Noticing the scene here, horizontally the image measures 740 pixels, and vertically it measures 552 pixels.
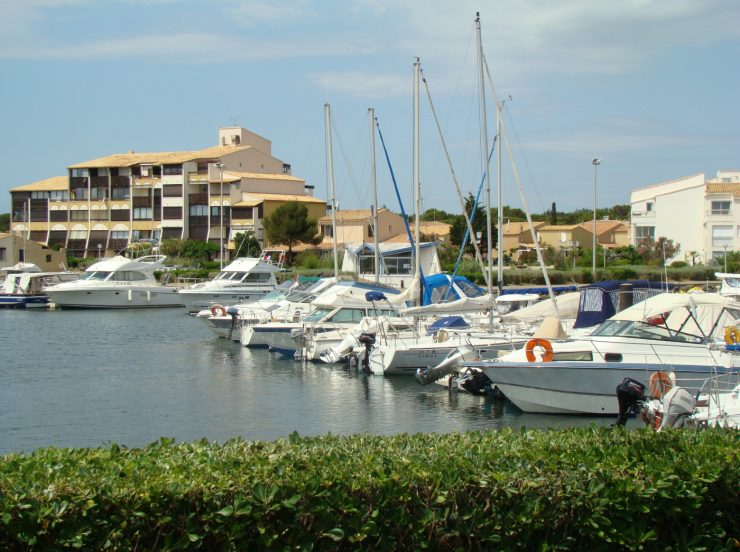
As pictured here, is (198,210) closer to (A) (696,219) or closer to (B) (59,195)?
(B) (59,195)

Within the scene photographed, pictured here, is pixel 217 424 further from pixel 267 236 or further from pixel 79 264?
pixel 79 264

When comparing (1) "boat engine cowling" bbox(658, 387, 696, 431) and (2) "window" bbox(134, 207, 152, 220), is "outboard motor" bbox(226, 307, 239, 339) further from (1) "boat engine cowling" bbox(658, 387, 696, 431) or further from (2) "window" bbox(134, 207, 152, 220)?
(2) "window" bbox(134, 207, 152, 220)

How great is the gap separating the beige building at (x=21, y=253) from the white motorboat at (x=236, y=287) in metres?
29.0

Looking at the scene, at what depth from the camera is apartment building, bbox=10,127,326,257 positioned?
102m

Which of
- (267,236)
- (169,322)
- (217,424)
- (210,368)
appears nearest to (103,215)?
(267,236)

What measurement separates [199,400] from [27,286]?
47.6 m

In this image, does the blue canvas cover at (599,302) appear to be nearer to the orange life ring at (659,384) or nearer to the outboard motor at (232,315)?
the orange life ring at (659,384)

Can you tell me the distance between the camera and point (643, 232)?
87625 mm

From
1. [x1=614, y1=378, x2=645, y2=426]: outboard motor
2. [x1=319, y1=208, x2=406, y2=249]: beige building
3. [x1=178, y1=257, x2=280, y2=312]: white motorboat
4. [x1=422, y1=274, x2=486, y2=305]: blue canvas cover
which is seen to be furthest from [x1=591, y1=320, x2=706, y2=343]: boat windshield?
[x1=319, y1=208, x2=406, y2=249]: beige building

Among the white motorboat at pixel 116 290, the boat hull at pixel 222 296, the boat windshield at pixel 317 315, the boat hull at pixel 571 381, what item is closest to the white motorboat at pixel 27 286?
the white motorboat at pixel 116 290

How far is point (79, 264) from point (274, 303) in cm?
5571

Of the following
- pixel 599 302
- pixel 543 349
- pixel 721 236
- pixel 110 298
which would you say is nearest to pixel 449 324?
pixel 599 302

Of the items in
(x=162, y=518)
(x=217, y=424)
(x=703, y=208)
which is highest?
(x=703, y=208)

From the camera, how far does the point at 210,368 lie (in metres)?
32.8
